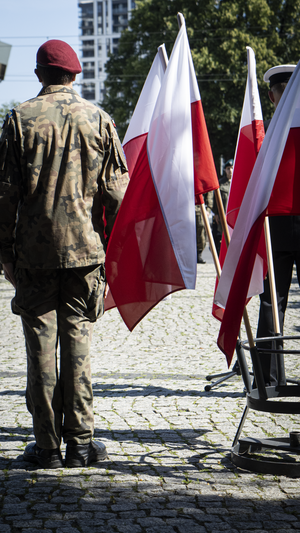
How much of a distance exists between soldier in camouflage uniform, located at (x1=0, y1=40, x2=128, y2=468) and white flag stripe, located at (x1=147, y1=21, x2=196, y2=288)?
233mm

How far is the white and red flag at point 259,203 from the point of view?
2863 millimetres

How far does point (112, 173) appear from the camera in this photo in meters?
3.25

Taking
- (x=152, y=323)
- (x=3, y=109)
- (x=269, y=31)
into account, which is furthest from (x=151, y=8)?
(x=152, y=323)

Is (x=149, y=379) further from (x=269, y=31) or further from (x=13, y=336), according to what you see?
(x=269, y=31)

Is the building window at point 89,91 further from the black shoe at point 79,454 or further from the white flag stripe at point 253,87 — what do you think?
the black shoe at point 79,454

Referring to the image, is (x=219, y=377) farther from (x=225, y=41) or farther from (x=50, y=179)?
(x=225, y=41)

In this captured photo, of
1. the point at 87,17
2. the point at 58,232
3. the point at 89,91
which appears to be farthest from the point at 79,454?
the point at 87,17

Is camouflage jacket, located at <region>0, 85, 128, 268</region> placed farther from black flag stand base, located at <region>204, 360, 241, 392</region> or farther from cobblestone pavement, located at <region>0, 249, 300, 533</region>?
black flag stand base, located at <region>204, 360, 241, 392</region>

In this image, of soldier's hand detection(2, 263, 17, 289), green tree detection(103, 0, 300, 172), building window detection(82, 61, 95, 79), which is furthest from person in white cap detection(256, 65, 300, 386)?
building window detection(82, 61, 95, 79)

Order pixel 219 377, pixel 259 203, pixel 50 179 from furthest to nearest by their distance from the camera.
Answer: pixel 219 377 → pixel 50 179 → pixel 259 203

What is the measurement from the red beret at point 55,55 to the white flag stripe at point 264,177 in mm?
1140

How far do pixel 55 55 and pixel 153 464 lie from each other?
2.29 meters

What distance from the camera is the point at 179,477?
10.1 ft

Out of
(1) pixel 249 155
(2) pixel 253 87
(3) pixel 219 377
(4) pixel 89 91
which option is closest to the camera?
(2) pixel 253 87
